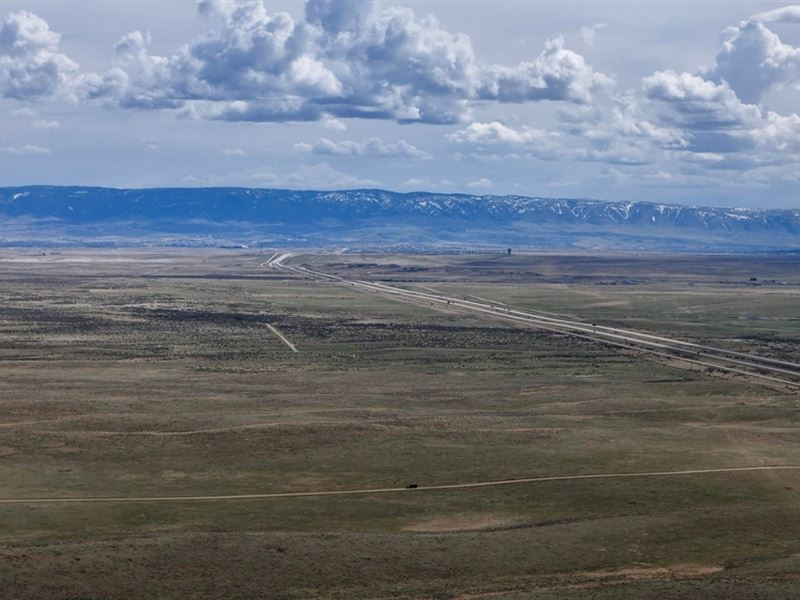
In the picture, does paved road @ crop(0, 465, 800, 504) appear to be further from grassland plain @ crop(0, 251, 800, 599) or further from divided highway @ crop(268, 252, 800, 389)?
divided highway @ crop(268, 252, 800, 389)

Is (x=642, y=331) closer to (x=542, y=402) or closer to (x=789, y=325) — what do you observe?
(x=789, y=325)

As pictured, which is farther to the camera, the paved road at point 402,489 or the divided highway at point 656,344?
the divided highway at point 656,344

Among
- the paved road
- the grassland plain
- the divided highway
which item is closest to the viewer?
the grassland plain

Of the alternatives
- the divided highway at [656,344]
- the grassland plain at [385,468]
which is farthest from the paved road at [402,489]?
the divided highway at [656,344]

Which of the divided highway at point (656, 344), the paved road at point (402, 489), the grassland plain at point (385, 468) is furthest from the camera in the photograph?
the divided highway at point (656, 344)

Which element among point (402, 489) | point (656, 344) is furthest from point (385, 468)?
point (656, 344)

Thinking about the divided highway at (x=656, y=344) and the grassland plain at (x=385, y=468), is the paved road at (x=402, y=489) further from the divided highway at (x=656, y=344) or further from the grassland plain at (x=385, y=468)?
the divided highway at (x=656, y=344)

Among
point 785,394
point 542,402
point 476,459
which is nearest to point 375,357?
point 542,402

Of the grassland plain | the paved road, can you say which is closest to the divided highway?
the grassland plain

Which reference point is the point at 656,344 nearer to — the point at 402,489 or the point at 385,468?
the point at 385,468
